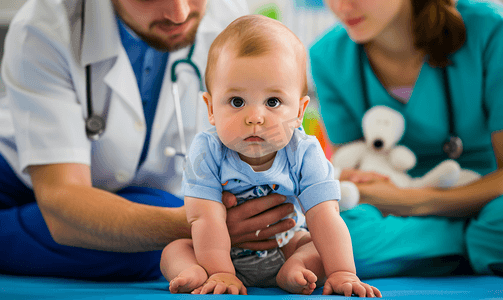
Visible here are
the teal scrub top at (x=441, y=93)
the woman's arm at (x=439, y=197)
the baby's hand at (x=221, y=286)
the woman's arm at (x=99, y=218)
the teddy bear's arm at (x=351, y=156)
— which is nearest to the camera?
the baby's hand at (x=221, y=286)

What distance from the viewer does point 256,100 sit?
0.62 m

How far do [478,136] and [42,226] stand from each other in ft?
4.16

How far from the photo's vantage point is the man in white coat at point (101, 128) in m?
0.88

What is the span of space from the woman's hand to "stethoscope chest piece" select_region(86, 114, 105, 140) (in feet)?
2.25

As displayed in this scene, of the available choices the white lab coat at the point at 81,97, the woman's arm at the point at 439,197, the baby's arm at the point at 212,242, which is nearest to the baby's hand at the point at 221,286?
the baby's arm at the point at 212,242

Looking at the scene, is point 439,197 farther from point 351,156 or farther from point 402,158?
point 351,156

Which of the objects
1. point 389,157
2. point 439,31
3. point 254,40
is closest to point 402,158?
point 389,157

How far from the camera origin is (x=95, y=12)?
103 centimetres

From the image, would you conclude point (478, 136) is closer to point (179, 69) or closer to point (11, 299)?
point (179, 69)

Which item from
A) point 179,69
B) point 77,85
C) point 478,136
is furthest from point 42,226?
point 478,136

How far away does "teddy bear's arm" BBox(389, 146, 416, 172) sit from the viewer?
4.12 ft

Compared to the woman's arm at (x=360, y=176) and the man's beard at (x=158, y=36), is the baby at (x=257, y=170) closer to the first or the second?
the man's beard at (x=158, y=36)

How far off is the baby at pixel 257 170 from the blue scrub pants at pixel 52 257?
10.4 inches

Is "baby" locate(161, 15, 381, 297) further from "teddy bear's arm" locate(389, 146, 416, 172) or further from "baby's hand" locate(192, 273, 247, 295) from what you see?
"teddy bear's arm" locate(389, 146, 416, 172)
